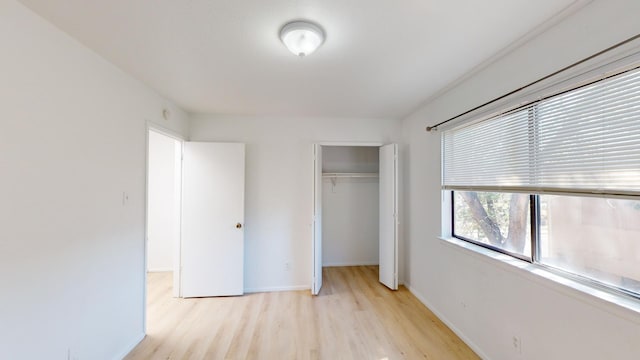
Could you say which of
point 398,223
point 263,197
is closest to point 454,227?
point 398,223

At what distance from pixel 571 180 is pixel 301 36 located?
1812 mm

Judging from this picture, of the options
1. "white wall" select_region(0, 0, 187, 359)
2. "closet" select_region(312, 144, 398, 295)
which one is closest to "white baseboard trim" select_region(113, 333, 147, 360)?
"white wall" select_region(0, 0, 187, 359)

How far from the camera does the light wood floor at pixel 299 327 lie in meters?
2.19

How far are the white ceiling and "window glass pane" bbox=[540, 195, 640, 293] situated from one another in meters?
1.12

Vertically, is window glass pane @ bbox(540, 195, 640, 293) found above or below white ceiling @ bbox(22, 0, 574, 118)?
below

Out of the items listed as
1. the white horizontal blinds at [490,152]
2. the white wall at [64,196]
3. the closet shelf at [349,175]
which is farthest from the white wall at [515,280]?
the white wall at [64,196]

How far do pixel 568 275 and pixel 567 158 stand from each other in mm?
707

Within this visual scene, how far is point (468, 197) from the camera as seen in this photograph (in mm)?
2475

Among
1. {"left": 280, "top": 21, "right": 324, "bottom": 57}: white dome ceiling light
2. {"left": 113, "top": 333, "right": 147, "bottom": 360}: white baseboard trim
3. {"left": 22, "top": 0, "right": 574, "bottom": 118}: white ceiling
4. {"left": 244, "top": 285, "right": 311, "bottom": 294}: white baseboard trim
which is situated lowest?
{"left": 244, "top": 285, "right": 311, "bottom": 294}: white baseboard trim

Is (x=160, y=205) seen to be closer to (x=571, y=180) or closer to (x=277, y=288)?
(x=277, y=288)

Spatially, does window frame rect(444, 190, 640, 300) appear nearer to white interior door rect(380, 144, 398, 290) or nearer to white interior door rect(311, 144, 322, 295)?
white interior door rect(380, 144, 398, 290)

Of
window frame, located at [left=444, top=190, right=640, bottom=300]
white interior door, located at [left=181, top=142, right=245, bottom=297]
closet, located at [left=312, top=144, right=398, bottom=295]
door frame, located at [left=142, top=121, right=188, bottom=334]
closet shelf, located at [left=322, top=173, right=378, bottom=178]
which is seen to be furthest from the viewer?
closet, located at [left=312, top=144, right=398, bottom=295]

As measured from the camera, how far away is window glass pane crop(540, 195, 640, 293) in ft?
4.08

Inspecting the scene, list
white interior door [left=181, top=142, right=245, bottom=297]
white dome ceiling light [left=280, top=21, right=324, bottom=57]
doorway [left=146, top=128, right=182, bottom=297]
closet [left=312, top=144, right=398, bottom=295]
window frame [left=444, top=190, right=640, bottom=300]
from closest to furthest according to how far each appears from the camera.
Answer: window frame [left=444, top=190, right=640, bottom=300], white dome ceiling light [left=280, top=21, right=324, bottom=57], white interior door [left=181, top=142, right=245, bottom=297], doorway [left=146, top=128, right=182, bottom=297], closet [left=312, top=144, right=398, bottom=295]
